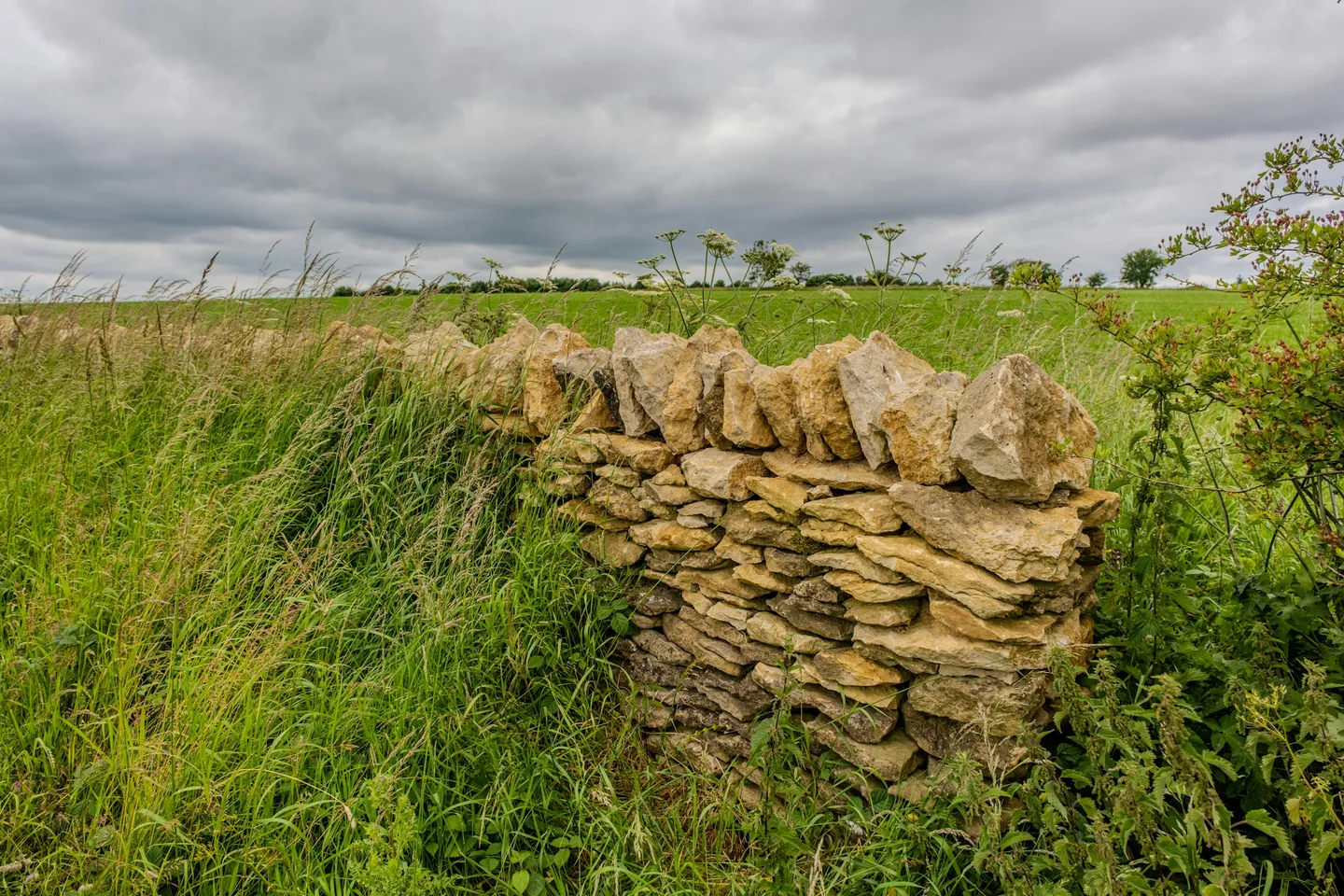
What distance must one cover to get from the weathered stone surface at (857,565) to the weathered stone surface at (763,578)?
8.0 inches

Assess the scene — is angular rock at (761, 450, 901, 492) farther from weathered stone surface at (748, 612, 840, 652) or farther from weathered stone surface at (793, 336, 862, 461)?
weathered stone surface at (748, 612, 840, 652)

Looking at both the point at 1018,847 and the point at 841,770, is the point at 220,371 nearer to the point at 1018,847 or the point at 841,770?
the point at 841,770

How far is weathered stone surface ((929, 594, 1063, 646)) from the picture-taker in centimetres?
246

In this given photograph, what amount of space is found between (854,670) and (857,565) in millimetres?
393

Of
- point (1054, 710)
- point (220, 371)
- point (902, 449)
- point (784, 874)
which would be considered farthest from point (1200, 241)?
point (220, 371)

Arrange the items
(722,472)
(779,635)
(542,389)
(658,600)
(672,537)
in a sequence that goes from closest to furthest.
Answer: (779,635) → (722,472) → (672,537) → (658,600) → (542,389)

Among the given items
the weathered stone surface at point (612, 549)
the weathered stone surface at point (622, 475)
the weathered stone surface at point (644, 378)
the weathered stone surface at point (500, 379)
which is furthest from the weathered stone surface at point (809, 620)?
the weathered stone surface at point (500, 379)

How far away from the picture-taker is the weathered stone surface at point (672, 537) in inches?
132

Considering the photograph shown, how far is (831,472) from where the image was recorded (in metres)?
3.04

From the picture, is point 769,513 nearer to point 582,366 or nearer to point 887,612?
point 887,612

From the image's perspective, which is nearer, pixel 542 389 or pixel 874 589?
pixel 874 589

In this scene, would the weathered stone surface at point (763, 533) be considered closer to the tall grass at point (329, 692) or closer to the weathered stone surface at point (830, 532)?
the weathered stone surface at point (830, 532)

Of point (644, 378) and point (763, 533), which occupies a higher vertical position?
point (644, 378)

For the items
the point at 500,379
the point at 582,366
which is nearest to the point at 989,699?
the point at 582,366
